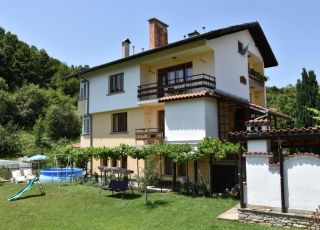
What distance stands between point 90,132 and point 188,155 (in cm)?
1370

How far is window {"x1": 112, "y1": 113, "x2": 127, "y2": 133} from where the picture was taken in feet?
85.9

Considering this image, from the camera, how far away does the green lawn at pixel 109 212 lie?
12359mm

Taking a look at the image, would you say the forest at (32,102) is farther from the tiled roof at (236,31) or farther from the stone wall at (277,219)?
the stone wall at (277,219)

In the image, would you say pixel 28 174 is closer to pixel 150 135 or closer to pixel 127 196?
pixel 150 135

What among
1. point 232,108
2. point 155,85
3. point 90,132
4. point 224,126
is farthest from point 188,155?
point 90,132

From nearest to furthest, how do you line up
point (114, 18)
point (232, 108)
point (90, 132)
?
point (114, 18)
point (232, 108)
point (90, 132)

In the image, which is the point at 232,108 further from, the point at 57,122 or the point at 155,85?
the point at 57,122

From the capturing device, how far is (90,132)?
29094mm

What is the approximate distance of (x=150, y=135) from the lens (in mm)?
22656

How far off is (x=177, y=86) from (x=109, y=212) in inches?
425

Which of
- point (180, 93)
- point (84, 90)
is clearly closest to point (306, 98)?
point (180, 93)

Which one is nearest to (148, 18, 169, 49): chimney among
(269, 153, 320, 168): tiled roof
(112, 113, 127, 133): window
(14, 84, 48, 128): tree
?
(112, 113, 127, 133): window

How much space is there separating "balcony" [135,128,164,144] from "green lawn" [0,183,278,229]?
4913 millimetres

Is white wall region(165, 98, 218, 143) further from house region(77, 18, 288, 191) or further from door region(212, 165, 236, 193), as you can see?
door region(212, 165, 236, 193)
